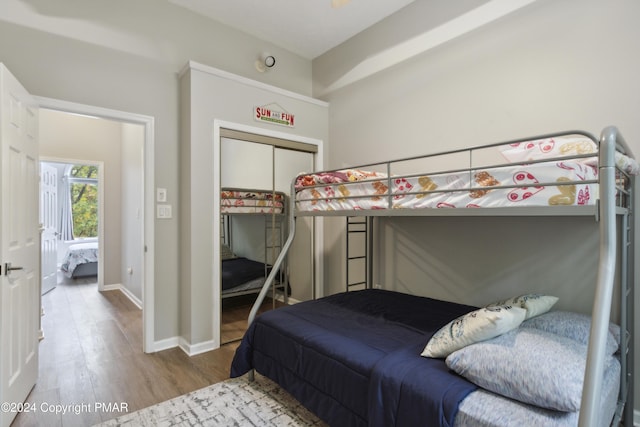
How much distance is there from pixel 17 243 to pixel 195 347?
149 cm

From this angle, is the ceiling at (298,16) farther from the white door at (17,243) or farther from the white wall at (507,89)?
the white door at (17,243)

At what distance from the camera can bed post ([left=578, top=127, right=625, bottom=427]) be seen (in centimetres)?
95

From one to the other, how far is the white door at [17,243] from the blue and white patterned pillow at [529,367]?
234cm

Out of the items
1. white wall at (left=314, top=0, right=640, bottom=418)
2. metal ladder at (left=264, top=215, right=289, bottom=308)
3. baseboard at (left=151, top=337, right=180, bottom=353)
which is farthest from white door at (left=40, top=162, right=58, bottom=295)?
white wall at (left=314, top=0, right=640, bottom=418)

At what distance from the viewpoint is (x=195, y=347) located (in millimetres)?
2787

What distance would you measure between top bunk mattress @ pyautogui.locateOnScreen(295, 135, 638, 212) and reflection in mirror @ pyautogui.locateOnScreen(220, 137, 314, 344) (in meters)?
0.90

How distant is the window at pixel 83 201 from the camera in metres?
8.10

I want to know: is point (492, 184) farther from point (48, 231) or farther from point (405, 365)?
point (48, 231)

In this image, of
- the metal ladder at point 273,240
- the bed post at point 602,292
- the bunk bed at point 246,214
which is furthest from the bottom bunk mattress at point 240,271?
the bed post at point 602,292

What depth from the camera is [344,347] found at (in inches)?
65.9

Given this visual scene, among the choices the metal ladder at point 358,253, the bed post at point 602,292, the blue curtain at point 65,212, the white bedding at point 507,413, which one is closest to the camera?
the bed post at point 602,292

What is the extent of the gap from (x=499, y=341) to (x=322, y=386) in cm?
88

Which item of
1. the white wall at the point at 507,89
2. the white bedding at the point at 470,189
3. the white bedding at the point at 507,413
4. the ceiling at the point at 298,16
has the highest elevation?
the ceiling at the point at 298,16

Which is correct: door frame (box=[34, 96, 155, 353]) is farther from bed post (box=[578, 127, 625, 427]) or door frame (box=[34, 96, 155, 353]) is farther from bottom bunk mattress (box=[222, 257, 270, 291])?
bed post (box=[578, 127, 625, 427])
